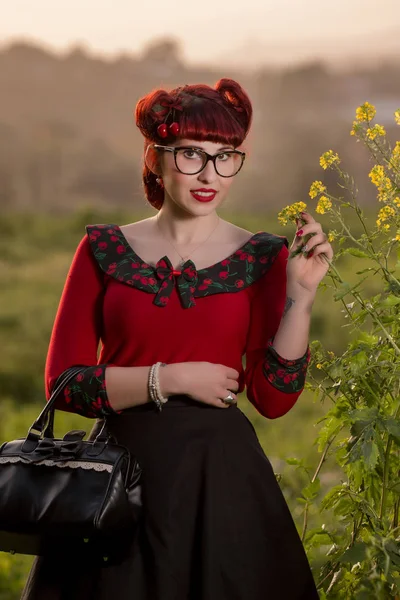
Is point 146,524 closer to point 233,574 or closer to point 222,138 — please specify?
point 233,574

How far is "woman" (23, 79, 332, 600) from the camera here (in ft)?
5.13

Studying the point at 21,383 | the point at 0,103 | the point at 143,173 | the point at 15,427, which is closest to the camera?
the point at 143,173

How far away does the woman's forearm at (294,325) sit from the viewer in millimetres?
1576

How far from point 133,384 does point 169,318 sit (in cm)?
15

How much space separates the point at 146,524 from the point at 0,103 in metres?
5.52

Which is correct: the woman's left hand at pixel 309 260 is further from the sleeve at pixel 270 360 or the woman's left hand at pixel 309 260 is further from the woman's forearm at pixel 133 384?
the woman's forearm at pixel 133 384

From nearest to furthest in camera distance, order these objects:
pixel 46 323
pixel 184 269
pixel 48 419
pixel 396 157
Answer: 1. pixel 48 419
2. pixel 184 269
3. pixel 396 157
4. pixel 46 323

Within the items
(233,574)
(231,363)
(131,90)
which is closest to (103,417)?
(231,363)

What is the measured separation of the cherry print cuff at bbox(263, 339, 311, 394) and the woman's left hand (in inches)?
5.0

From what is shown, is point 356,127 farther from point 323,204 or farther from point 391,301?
point 391,301

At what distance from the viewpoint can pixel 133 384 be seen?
1555 millimetres

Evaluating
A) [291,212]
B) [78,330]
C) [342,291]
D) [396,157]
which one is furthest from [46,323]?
[342,291]

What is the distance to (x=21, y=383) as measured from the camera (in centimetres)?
585

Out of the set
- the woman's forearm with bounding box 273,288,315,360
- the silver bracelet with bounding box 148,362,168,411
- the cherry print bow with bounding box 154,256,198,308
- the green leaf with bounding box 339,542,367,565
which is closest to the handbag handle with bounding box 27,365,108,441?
the silver bracelet with bounding box 148,362,168,411
